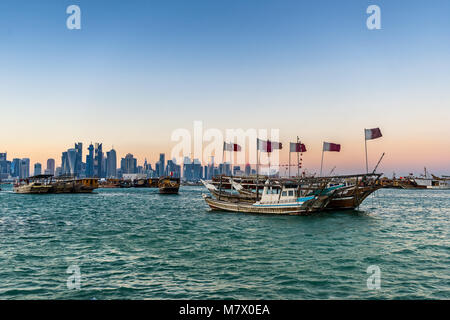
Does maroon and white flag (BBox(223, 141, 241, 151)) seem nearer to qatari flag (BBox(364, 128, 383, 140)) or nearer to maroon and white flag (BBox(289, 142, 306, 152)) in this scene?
maroon and white flag (BBox(289, 142, 306, 152))

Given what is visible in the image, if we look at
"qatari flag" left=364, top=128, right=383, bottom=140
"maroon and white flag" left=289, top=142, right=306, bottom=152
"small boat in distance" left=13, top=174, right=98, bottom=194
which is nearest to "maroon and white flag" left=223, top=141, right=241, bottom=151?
"maroon and white flag" left=289, top=142, right=306, bottom=152

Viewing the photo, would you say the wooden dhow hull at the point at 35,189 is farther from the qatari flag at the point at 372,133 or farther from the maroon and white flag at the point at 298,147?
the qatari flag at the point at 372,133

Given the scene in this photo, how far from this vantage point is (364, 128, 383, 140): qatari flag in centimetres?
4194

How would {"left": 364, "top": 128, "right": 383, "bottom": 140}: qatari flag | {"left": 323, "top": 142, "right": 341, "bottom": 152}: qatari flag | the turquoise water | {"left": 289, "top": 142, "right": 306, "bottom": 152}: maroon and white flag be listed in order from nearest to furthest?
the turquoise water, {"left": 364, "top": 128, "right": 383, "bottom": 140}: qatari flag, {"left": 323, "top": 142, "right": 341, "bottom": 152}: qatari flag, {"left": 289, "top": 142, "right": 306, "bottom": 152}: maroon and white flag

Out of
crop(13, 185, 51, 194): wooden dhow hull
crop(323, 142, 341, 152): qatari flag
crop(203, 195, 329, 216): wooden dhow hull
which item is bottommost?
crop(13, 185, 51, 194): wooden dhow hull

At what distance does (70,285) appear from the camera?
14.0m

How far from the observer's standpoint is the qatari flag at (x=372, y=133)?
41938mm

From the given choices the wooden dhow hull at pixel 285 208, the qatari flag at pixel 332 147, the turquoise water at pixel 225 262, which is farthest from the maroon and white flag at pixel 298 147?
the turquoise water at pixel 225 262

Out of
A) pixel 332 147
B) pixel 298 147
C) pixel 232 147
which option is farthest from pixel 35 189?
pixel 332 147

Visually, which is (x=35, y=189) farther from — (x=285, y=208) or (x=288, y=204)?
(x=288, y=204)

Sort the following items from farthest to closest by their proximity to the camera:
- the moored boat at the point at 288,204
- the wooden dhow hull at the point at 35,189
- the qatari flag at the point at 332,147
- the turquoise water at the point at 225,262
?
the wooden dhow hull at the point at 35,189, the qatari flag at the point at 332,147, the moored boat at the point at 288,204, the turquoise water at the point at 225,262
